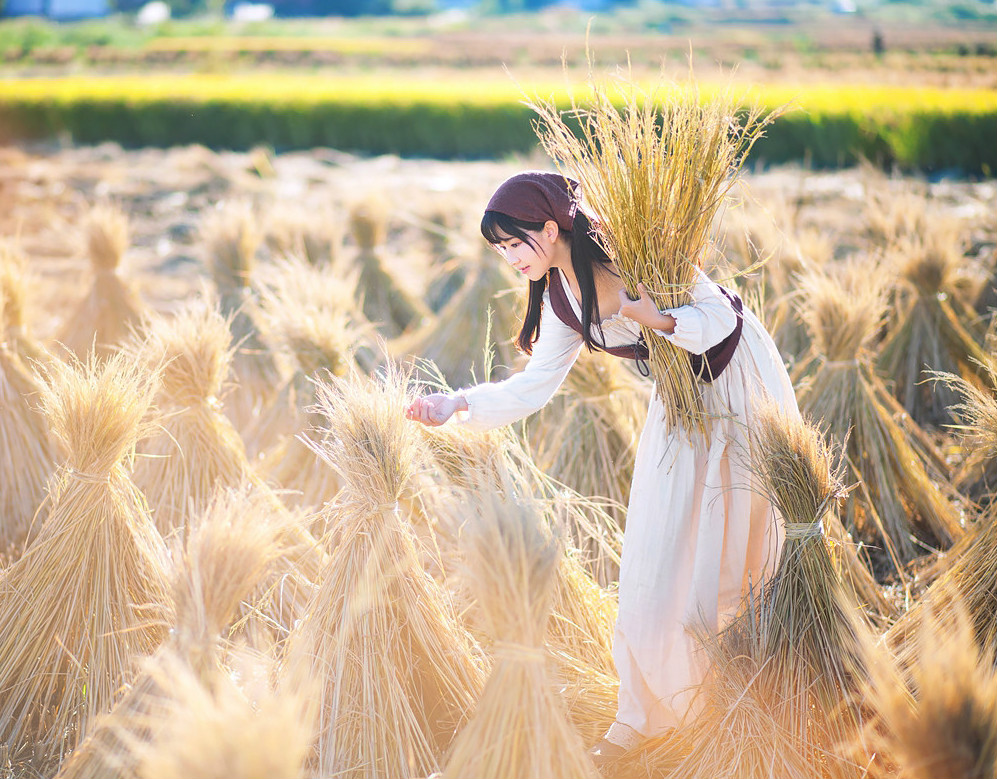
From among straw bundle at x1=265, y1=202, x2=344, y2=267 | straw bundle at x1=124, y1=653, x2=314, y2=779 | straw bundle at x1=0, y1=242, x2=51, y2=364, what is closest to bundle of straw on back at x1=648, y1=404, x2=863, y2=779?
straw bundle at x1=124, y1=653, x2=314, y2=779

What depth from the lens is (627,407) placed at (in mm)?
2934

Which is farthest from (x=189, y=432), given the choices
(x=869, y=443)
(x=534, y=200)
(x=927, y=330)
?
(x=927, y=330)

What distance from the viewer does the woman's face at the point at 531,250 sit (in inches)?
71.2

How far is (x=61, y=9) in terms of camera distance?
48.8 meters

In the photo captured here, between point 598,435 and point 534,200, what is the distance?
1201 mm

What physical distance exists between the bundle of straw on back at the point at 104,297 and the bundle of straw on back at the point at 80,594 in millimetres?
2251

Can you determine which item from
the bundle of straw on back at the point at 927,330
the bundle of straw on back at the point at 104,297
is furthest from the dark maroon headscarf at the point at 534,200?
the bundle of straw on back at the point at 104,297

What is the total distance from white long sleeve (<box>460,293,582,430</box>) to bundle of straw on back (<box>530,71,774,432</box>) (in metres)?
A: 0.22

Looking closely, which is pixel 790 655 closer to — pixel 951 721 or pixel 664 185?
pixel 951 721

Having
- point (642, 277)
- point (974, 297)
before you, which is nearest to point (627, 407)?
point (642, 277)

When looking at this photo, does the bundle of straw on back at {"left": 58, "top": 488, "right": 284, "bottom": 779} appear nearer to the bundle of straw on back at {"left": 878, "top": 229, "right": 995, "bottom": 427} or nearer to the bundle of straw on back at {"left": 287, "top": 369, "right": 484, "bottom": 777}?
the bundle of straw on back at {"left": 287, "top": 369, "right": 484, "bottom": 777}

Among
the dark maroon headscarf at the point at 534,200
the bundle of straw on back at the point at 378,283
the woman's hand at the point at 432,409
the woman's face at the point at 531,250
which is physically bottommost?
the bundle of straw on back at the point at 378,283

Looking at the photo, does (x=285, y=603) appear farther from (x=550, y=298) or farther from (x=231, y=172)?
(x=231, y=172)

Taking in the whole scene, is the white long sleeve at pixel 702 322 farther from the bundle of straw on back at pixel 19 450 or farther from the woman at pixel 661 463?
the bundle of straw on back at pixel 19 450
